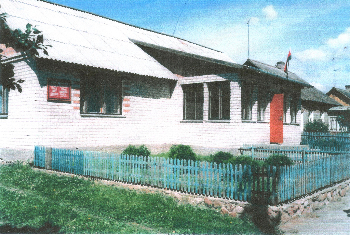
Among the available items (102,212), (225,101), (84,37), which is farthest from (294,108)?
(102,212)

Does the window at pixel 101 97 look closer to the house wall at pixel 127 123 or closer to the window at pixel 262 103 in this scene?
the house wall at pixel 127 123

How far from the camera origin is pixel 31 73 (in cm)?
1152

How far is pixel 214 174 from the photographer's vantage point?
7477 millimetres

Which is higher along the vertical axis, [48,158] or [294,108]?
[294,108]

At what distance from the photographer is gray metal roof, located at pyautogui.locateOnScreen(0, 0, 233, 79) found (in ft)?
40.7

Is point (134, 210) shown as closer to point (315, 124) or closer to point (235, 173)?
point (235, 173)

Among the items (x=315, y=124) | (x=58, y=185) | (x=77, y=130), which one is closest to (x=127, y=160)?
(x=58, y=185)

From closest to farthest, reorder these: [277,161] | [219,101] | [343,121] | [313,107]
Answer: [277,161] → [219,101] → [313,107] → [343,121]

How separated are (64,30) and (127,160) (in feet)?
25.9

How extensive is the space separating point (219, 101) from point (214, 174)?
8.16 metres

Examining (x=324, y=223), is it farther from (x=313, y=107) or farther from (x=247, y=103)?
(x=313, y=107)

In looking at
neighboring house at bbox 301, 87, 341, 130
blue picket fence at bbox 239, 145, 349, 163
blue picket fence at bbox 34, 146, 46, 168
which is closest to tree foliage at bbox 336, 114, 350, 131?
neighboring house at bbox 301, 87, 341, 130

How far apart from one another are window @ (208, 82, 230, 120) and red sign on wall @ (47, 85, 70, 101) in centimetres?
685

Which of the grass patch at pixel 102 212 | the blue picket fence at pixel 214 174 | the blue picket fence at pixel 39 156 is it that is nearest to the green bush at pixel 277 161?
the blue picket fence at pixel 214 174
